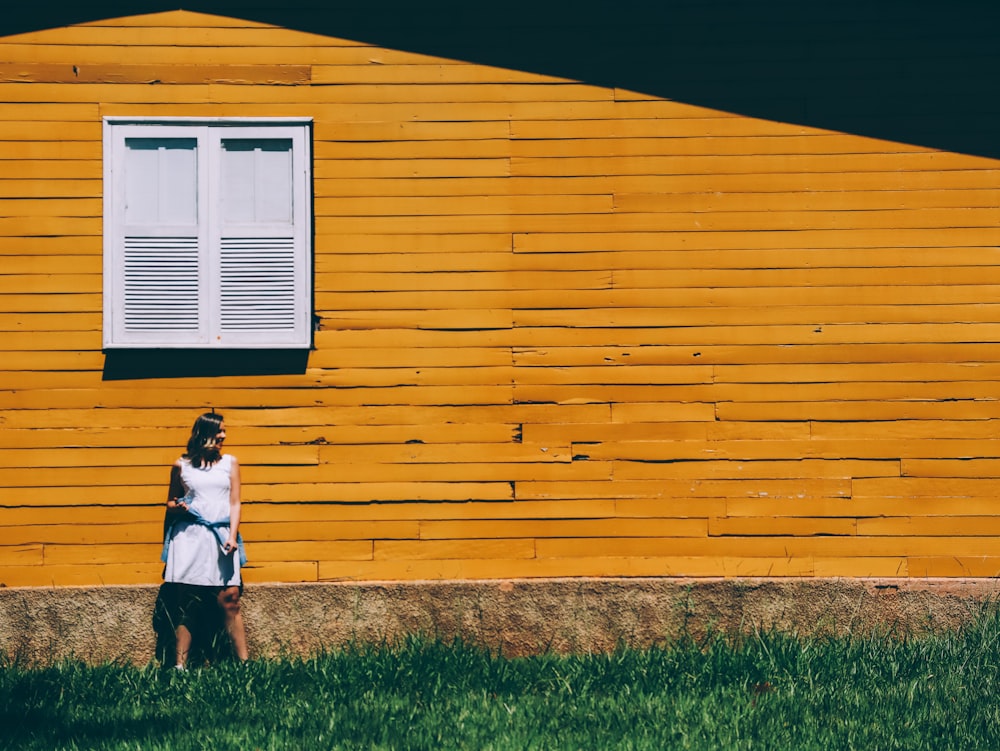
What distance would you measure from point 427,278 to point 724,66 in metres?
2.65

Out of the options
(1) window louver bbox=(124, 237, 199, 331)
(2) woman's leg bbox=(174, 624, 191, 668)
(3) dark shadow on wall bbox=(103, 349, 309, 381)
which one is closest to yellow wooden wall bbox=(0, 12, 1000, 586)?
(3) dark shadow on wall bbox=(103, 349, 309, 381)

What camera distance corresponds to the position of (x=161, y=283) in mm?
7309

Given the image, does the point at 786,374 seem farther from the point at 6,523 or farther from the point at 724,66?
the point at 6,523

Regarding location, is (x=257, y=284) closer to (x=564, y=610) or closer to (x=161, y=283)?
(x=161, y=283)

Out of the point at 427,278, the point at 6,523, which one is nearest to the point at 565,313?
the point at 427,278

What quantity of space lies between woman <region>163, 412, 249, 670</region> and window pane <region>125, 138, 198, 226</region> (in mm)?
1533

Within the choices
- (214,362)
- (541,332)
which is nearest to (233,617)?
(214,362)

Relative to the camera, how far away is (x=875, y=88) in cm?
736

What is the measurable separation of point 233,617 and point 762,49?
18.1 feet

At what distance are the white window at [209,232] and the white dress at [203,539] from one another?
98 cm

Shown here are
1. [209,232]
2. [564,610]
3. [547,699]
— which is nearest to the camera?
[547,699]

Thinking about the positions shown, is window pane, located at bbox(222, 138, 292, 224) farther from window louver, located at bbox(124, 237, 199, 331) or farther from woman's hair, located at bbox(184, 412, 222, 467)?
woman's hair, located at bbox(184, 412, 222, 467)

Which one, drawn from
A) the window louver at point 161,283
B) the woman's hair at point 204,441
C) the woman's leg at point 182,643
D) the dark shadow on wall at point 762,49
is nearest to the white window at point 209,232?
the window louver at point 161,283

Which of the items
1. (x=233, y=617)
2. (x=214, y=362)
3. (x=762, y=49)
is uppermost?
(x=762, y=49)
